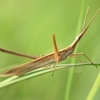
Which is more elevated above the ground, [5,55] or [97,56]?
[5,55]

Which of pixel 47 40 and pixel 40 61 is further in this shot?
pixel 47 40

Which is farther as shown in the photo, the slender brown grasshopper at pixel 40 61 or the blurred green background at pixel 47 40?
the blurred green background at pixel 47 40

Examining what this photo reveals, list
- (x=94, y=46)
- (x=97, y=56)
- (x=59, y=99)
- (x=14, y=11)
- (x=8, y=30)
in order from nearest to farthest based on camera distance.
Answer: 1. (x=59, y=99)
2. (x=97, y=56)
3. (x=94, y=46)
4. (x=8, y=30)
5. (x=14, y=11)

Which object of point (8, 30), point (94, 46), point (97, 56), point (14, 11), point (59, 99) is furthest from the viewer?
point (14, 11)

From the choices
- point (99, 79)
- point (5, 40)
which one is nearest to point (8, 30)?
point (5, 40)

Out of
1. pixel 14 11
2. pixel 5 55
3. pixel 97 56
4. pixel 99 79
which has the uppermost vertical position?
pixel 14 11

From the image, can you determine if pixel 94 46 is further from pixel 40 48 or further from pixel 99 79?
pixel 99 79

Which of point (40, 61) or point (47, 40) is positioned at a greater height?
point (47, 40)

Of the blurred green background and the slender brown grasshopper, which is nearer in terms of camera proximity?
the slender brown grasshopper
